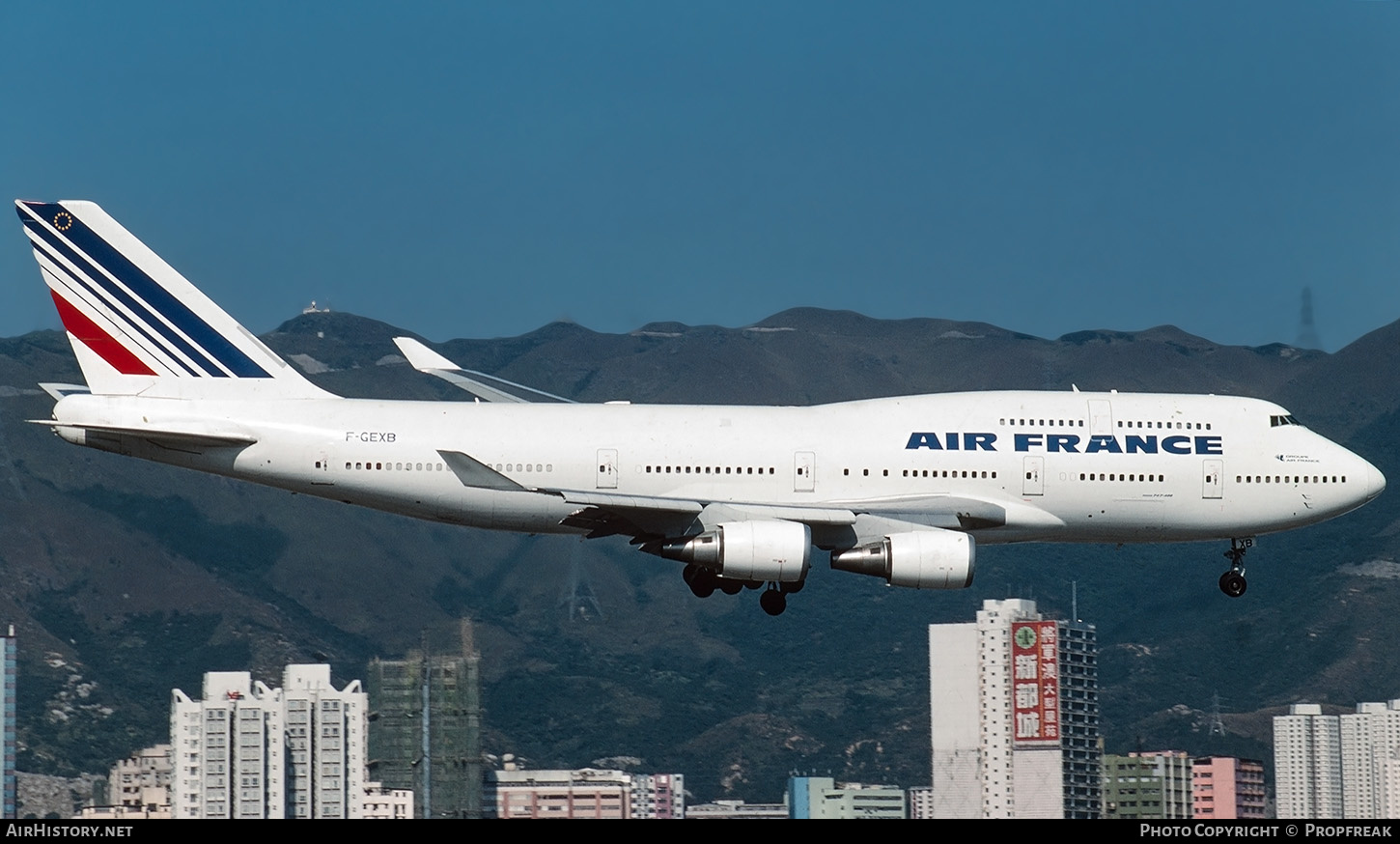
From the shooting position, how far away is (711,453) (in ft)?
158

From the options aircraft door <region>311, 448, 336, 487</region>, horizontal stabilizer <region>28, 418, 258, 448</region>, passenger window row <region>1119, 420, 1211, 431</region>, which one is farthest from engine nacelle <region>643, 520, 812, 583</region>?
horizontal stabilizer <region>28, 418, 258, 448</region>

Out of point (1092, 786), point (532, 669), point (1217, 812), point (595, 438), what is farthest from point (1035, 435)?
point (532, 669)

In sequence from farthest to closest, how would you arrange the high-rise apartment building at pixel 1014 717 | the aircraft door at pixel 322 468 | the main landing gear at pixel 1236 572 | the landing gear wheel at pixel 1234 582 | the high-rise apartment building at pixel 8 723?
the high-rise apartment building at pixel 1014 717
the high-rise apartment building at pixel 8 723
the landing gear wheel at pixel 1234 582
the main landing gear at pixel 1236 572
the aircraft door at pixel 322 468

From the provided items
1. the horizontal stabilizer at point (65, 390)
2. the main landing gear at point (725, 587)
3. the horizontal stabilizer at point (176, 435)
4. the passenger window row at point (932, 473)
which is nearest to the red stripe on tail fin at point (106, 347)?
the horizontal stabilizer at point (65, 390)

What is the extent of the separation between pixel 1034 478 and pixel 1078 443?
5.33 feet

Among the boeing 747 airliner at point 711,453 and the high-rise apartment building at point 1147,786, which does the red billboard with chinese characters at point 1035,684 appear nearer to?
the high-rise apartment building at point 1147,786

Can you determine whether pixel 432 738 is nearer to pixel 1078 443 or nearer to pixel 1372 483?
pixel 1078 443

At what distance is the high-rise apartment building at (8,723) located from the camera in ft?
541

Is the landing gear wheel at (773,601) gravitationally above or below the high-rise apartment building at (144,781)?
above

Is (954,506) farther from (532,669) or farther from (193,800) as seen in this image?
(532,669)

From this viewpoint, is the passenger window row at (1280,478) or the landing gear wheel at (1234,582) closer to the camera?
the passenger window row at (1280,478)

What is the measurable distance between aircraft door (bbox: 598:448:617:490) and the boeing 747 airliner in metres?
0.04

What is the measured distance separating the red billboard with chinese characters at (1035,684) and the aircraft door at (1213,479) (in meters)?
137

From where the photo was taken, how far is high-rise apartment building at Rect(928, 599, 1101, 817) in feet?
589
